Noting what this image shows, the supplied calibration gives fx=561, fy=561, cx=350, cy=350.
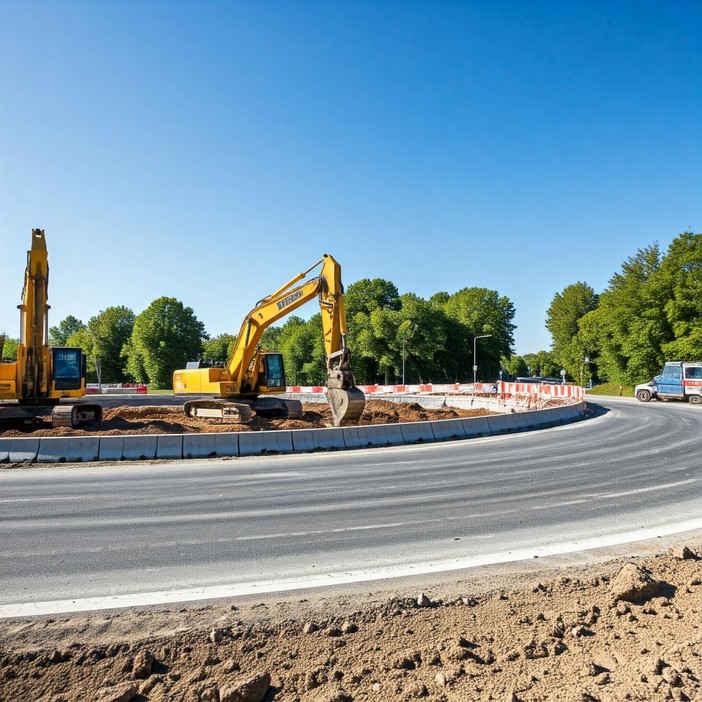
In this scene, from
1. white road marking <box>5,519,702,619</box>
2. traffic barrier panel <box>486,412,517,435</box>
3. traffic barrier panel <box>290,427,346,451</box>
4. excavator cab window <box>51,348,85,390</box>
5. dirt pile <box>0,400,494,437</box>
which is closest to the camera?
white road marking <box>5,519,702,619</box>

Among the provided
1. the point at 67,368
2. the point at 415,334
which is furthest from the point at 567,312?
the point at 67,368

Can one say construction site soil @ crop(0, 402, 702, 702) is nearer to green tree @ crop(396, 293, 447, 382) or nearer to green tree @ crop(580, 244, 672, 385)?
green tree @ crop(580, 244, 672, 385)

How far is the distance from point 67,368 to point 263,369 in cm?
734

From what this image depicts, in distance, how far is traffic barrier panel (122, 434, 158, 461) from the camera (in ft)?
50.6

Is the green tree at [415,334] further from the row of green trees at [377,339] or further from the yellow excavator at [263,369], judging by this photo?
the yellow excavator at [263,369]

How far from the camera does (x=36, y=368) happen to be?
63.1 feet

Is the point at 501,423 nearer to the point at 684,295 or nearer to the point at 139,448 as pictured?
the point at 139,448

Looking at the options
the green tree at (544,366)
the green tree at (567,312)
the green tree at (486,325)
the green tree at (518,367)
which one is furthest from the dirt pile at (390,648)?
the green tree at (518,367)

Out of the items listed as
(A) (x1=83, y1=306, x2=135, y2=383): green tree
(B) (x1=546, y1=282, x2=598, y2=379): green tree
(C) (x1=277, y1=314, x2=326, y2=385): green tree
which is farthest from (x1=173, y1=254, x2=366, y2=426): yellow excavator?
(A) (x1=83, y1=306, x2=135, y2=383): green tree

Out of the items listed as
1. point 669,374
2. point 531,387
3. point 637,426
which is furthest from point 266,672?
point 669,374

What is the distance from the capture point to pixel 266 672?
3.73 metres

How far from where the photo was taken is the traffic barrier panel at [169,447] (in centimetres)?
1568

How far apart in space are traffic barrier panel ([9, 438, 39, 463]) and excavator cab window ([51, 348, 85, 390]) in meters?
5.14

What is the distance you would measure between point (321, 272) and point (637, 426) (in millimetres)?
14123
